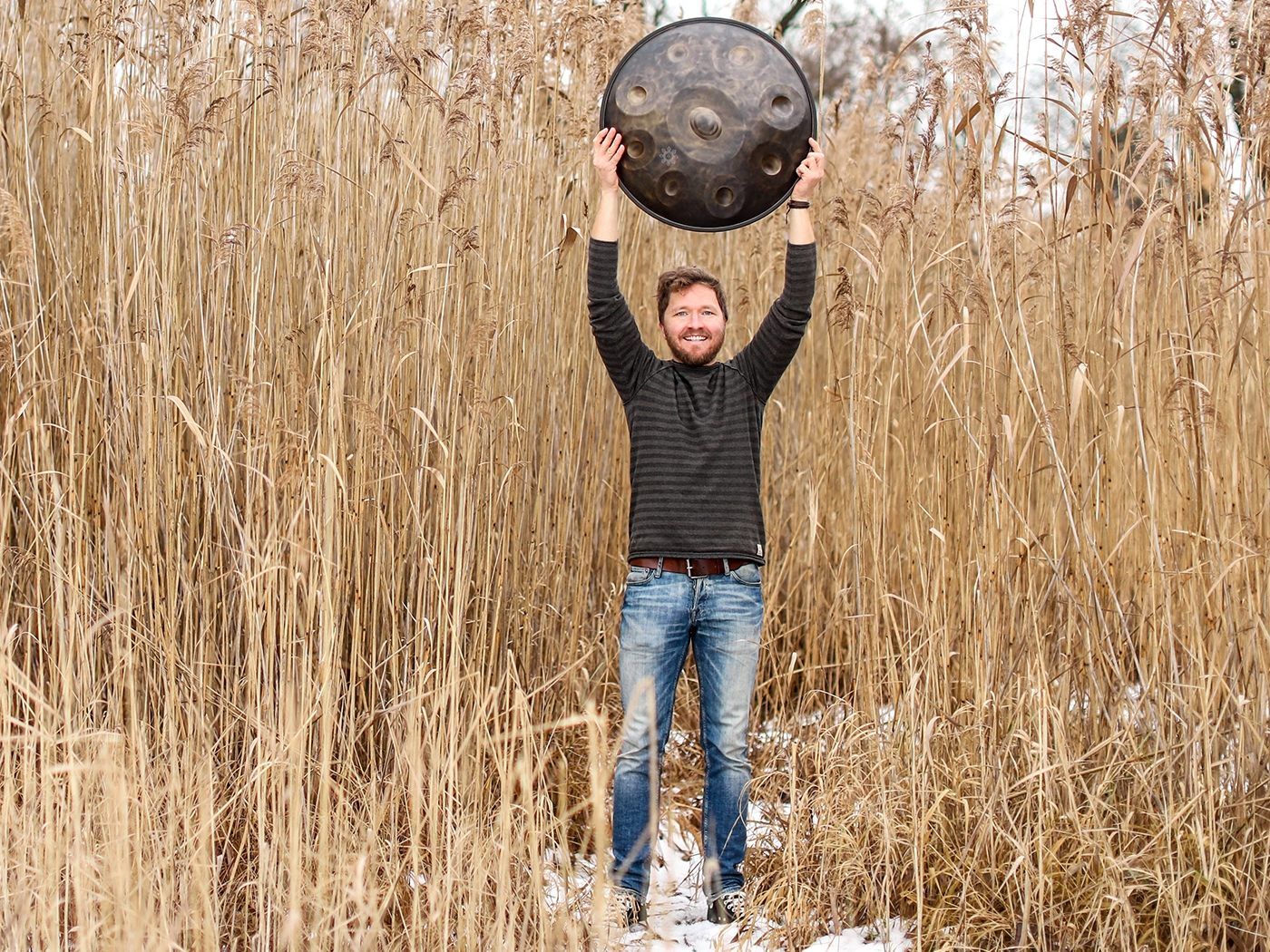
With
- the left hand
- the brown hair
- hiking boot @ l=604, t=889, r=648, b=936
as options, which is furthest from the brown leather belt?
the left hand

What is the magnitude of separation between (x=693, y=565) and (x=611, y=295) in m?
0.61

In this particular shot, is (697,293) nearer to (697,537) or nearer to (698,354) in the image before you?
(698,354)

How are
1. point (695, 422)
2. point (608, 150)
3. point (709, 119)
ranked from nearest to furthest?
point (709, 119) < point (608, 150) < point (695, 422)

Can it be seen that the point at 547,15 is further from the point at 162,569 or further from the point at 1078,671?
the point at 1078,671

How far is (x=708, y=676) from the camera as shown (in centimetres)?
260

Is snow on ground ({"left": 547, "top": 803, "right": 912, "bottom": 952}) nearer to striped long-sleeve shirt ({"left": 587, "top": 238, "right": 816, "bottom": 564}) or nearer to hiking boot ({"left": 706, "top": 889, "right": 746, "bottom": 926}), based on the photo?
hiking boot ({"left": 706, "top": 889, "right": 746, "bottom": 926})

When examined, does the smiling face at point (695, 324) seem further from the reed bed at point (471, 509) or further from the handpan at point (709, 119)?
the reed bed at point (471, 509)

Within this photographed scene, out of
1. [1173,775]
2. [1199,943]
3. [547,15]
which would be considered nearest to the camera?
[1199,943]

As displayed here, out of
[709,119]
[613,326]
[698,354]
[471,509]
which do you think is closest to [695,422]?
[698,354]

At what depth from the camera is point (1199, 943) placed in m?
2.09

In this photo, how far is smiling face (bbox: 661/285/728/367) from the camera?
269cm

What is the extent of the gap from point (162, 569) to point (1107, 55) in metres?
2.16

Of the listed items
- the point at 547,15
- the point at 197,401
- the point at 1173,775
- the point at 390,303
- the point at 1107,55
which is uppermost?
the point at 547,15

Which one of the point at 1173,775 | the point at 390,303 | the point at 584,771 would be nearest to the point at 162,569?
the point at 390,303
